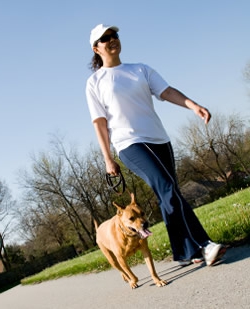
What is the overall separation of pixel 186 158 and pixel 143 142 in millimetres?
59426

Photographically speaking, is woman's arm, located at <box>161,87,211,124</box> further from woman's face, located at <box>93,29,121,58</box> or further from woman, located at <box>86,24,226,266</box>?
woman's face, located at <box>93,29,121,58</box>

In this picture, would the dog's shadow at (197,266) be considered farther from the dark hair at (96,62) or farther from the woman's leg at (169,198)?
the dark hair at (96,62)

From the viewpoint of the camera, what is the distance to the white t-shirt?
4.29m

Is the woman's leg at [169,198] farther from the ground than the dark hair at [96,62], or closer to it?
closer to it

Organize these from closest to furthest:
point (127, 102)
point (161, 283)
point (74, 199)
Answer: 1. point (161, 283)
2. point (127, 102)
3. point (74, 199)

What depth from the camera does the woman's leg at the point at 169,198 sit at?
13.7ft

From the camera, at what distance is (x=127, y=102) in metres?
4.30

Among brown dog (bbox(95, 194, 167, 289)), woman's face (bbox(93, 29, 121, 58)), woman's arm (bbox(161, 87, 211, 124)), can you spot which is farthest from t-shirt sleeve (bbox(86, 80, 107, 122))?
brown dog (bbox(95, 194, 167, 289))

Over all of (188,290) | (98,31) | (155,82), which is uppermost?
(98,31)

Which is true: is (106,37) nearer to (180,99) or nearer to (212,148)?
(180,99)

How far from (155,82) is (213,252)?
1.85 meters

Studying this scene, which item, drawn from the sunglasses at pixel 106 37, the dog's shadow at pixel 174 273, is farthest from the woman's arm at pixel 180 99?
the dog's shadow at pixel 174 273

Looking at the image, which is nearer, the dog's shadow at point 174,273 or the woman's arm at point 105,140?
the dog's shadow at point 174,273

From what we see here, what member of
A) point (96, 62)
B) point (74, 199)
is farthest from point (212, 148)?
point (96, 62)
